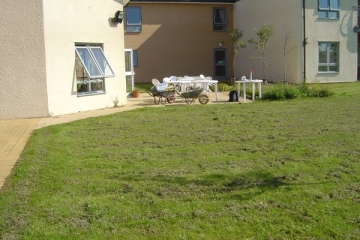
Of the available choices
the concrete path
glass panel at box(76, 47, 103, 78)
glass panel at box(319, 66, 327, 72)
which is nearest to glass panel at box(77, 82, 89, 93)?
glass panel at box(76, 47, 103, 78)

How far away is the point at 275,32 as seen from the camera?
27.4m

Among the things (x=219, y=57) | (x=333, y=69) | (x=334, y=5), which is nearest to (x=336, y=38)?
(x=333, y=69)

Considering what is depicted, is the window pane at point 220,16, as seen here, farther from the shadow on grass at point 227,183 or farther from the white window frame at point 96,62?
the shadow on grass at point 227,183

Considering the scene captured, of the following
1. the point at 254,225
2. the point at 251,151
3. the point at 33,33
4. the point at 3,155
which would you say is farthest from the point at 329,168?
the point at 33,33

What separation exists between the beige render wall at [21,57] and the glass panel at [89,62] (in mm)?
1730

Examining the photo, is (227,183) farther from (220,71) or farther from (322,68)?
(220,71)

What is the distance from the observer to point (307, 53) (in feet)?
83.6

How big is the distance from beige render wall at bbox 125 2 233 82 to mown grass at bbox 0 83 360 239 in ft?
70.9

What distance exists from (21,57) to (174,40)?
2023cm

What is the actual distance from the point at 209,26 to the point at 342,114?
21.8m

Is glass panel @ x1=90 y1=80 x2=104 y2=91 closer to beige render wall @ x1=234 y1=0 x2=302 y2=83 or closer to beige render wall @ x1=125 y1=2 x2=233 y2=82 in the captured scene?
beige render wall @ x1=234 y1=0 x2=302 y2=83

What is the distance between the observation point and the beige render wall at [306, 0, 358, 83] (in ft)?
83.8

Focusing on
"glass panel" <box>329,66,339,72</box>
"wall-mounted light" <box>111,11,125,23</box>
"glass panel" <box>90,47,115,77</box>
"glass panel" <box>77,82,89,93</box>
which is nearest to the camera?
"glass panel" <box>77,82,89,93</box>

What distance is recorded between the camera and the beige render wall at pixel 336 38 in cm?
2553
